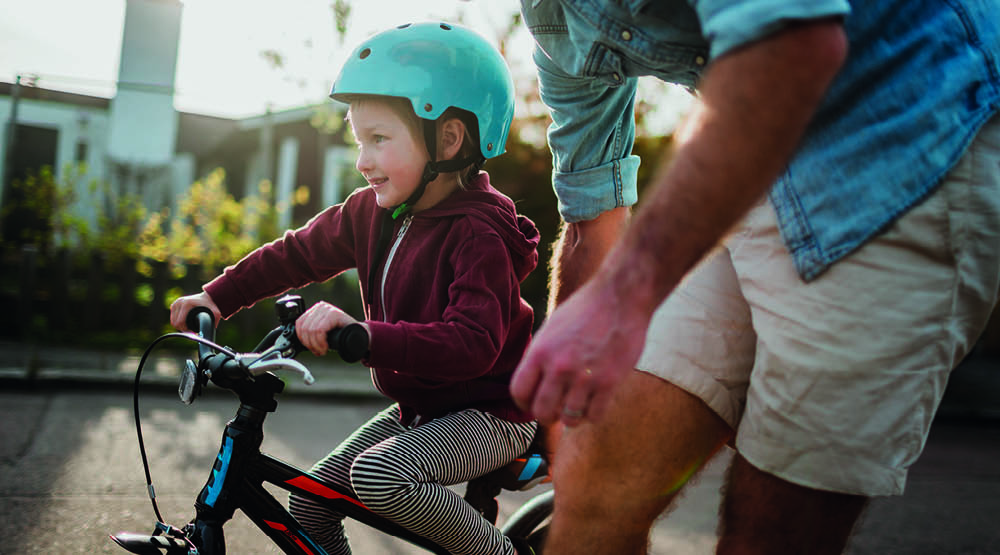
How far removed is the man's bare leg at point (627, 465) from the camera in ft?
4.86

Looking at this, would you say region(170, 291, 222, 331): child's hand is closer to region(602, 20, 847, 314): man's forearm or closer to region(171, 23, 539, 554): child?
region(171, 23, 539, 554): child

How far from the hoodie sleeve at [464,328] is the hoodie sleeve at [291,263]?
0.52 meters

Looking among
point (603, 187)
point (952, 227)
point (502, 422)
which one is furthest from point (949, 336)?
point (502, 422)

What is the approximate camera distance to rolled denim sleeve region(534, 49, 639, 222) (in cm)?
213

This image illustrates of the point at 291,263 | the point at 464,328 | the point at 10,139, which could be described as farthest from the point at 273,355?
the point at 10,139

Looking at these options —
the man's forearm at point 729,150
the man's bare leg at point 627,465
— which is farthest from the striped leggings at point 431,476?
the man's forearm at point 729,150

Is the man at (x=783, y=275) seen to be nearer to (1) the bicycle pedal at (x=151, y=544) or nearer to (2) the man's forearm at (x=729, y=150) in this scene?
(2) the man's forearm at (x=729, y=150)

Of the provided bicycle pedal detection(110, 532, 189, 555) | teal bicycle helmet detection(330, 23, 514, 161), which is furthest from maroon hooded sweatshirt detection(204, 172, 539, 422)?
bicycle pedal detection(110, 532, 189, 555)

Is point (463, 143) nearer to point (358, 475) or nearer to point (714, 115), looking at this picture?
point (358, 475)

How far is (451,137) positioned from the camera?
7.93 ft

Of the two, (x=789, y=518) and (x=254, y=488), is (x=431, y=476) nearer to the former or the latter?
(x=254, y=488)

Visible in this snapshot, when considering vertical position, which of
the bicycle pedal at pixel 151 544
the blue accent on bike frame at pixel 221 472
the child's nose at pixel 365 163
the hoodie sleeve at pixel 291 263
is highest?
the child's nose at pixel 365 163

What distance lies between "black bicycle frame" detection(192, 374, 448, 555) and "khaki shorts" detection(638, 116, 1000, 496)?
44.0 inches

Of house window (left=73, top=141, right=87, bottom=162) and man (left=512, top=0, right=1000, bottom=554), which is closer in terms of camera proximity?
man (left=512, top=0, right=1000, bottom=554)
